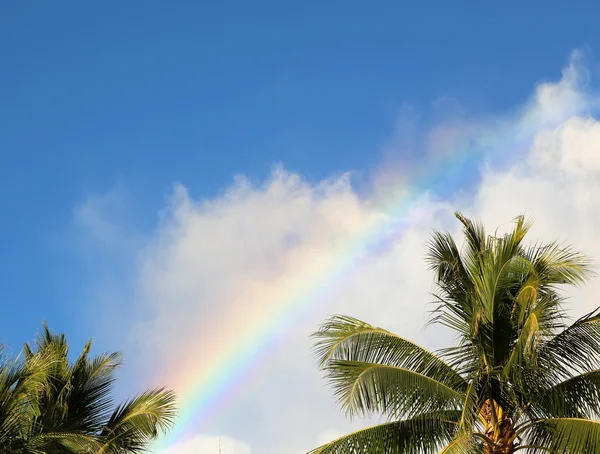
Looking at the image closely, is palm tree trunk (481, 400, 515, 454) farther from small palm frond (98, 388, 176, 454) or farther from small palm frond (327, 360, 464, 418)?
small palm frond (98, 388, 176, 454)

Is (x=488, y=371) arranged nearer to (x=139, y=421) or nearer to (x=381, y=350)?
(x=381, y=350)

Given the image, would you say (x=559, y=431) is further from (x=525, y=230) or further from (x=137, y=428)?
(x=137, y=428)

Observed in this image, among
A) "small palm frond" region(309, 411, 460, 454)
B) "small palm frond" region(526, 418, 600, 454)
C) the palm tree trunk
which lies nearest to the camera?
"small palm frond" region(526, 418, 600, 454)

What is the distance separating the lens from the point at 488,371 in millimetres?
14977

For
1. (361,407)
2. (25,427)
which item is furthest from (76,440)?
(361,407)

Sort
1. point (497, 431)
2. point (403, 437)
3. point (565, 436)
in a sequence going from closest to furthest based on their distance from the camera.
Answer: point (565, 436), point (497, 431), point (403, 437)

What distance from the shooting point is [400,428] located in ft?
51.5

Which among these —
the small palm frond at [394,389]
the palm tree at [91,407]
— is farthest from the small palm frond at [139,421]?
the small palm frond at [394,389]

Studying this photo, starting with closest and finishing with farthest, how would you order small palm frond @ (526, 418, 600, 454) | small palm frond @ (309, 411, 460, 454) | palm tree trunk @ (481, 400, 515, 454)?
small palm frond @ (526, 418, 600, 454), palm tree trunk @ (481, 400, 515, 454), small palm frond @ (309, 411, 460, 454)

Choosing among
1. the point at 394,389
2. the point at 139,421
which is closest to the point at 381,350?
the point at 394,389

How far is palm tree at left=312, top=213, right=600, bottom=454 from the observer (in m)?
14.8

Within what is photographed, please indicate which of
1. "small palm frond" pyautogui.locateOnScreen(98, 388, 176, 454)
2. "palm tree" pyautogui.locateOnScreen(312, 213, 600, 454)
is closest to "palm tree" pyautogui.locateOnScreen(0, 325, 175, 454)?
"small palm frond" pyautogui.locateOnScreen(98, 388, 176, 454)

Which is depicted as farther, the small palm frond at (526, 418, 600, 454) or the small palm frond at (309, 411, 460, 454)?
the small palm frond at (309, 411, 460, 454)

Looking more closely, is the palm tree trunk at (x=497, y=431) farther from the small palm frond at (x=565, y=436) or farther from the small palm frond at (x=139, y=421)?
the small palm frond at (x=139, y=421)
